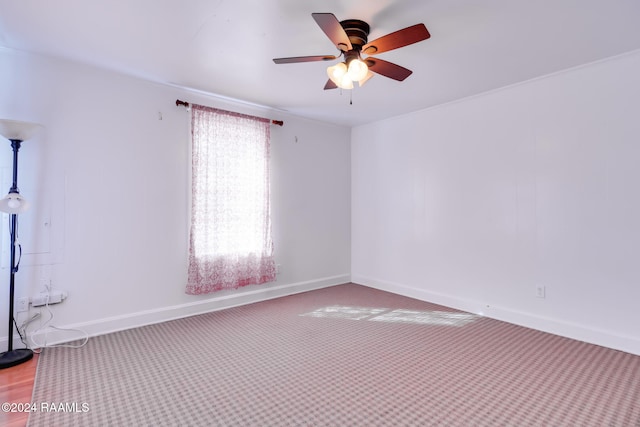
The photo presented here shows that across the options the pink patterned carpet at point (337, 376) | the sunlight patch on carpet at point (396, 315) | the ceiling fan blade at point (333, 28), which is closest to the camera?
the ceiling fan blade at point (333, 28)

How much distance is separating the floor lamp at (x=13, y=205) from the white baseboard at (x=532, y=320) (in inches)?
155

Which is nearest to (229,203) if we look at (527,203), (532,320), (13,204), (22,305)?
(13,204)

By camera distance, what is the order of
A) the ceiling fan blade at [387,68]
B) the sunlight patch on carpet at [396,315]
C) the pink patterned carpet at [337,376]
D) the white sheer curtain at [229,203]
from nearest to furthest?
the pink patterned carpet at [337,376] < the ceiling fan blade at [387,68] < the sunlight patch on carpet at [396,315] < the white sheer curtain at [229,203]

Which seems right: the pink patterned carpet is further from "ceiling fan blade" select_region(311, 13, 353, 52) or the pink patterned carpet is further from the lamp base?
"ceiling fan blade" select_region(311, 13, 353, 52)

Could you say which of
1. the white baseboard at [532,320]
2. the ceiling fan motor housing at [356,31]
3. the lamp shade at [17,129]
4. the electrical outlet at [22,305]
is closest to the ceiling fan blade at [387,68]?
the ceiling fan motor housing at [356,31]

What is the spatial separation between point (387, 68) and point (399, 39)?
383mm

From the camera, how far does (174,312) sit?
356cm

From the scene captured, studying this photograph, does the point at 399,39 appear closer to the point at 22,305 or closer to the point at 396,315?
the point at 396,315

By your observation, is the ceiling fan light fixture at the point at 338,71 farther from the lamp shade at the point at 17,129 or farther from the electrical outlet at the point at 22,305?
the electrical outlet at the point at 22,305

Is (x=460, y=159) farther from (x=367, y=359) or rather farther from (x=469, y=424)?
(x=469, y=424)

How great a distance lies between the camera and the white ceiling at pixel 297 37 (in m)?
2.14

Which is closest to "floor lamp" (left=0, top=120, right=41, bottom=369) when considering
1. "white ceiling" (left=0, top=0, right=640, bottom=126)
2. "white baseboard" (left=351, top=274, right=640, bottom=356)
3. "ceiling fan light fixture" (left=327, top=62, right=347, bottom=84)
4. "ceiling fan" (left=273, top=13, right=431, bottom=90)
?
"white ceiling" (left=0, top=0, right=640, bottom=126)

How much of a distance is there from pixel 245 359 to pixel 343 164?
3362 millimetres

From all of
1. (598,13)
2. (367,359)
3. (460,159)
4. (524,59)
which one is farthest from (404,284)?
(598,13)
